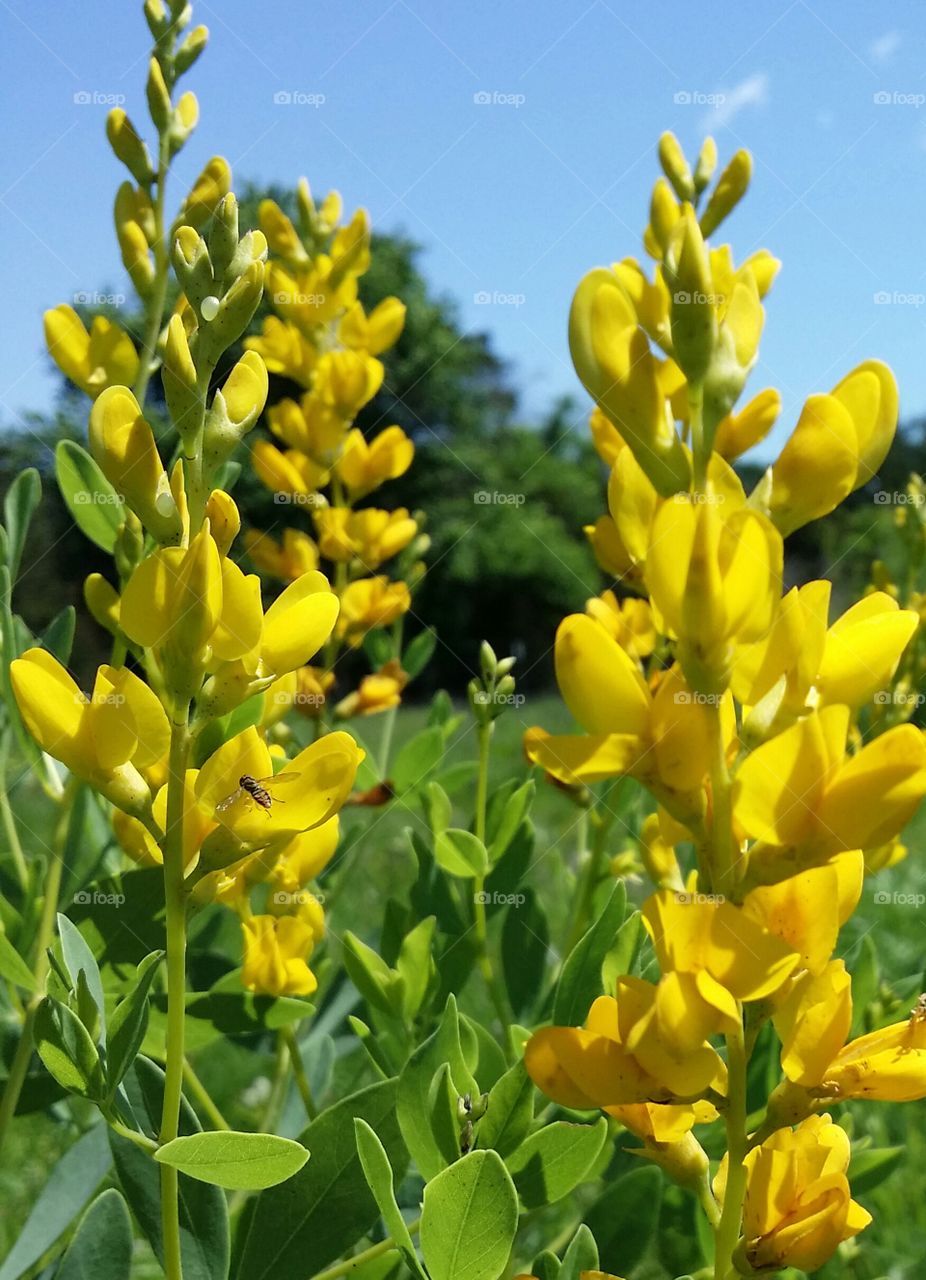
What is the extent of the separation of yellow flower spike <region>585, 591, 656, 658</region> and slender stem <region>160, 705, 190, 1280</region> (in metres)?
0.52

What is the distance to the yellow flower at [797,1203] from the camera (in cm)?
63

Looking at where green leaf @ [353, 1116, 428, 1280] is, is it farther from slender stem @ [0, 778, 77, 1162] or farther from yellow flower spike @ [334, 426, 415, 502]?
yellow flower spike @ [334, 426, 415, 502]

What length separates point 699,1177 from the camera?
0.70 meters

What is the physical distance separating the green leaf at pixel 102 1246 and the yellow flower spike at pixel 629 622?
0.65 metres

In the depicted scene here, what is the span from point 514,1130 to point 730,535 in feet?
1.51

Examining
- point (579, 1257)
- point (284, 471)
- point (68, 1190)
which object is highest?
point (284, 471)

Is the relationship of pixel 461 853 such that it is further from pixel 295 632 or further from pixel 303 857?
pixel 295 632

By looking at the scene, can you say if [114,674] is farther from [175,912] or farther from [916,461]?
[916,461]

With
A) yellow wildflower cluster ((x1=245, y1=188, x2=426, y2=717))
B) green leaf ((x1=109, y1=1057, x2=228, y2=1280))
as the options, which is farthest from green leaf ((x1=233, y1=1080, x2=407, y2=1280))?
A: yellow wildflower cluster ((x1=245, y1=188, x2=426, y2=717))

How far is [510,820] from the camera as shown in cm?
132

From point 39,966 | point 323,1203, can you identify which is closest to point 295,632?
point 323,1203

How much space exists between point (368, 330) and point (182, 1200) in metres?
1.37

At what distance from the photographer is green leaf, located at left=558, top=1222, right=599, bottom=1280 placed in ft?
2.50

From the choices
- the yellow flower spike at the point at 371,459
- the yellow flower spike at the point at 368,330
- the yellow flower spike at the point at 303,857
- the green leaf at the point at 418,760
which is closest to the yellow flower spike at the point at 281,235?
the yellow flower spike at the point at 368,330
